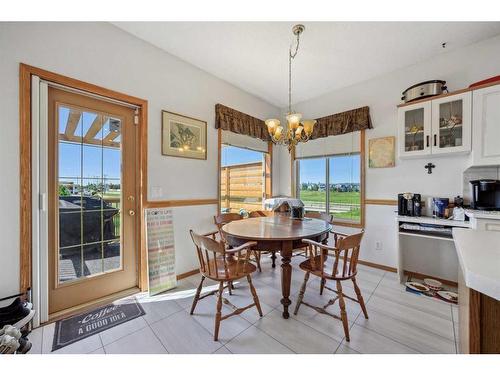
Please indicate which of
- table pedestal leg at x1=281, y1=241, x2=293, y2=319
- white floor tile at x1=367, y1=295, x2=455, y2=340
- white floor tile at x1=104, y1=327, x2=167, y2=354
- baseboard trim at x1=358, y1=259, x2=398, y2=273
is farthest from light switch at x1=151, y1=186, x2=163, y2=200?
baseboard trim at x1=358, y1=259, x2=398, y2=273

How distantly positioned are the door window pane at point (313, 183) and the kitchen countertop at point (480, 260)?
8.14 feet

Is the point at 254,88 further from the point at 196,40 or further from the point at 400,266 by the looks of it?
the point at 400,266

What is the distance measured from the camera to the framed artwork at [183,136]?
250 cm

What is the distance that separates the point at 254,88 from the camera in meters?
3.39

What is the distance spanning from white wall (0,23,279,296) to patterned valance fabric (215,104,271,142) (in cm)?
11

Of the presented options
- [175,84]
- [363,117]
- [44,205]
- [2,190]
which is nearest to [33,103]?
[2,190]

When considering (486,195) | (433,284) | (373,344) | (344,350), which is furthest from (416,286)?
(344,350)

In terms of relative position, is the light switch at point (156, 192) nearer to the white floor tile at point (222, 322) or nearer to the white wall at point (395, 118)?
the white floor tile at point (222, 322)

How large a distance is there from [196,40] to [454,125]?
2995 millimetres

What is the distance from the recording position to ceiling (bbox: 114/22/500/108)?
2.07 meters

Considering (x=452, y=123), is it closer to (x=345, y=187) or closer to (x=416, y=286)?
(x=345, y=187)

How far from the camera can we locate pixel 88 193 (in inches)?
A: 81.1

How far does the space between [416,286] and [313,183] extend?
2.03m

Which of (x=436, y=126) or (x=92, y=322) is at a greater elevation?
(x=436, y=126)
